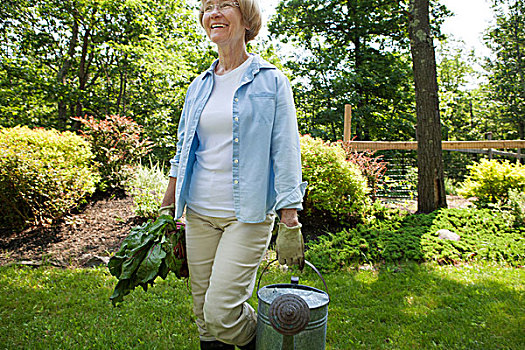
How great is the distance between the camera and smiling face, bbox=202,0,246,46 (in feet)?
6.08

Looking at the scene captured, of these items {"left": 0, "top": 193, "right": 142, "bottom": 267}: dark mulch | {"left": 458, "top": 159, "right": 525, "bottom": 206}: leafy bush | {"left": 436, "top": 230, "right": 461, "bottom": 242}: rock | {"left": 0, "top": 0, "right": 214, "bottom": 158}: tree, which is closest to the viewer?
{"left": 0, "top": 193, "right": 142, "bottom": 267}: dark mulch

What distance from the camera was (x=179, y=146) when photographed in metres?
2.34

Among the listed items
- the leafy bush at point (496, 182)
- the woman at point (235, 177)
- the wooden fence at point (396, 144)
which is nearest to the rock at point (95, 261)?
the woman at point (235, 177)

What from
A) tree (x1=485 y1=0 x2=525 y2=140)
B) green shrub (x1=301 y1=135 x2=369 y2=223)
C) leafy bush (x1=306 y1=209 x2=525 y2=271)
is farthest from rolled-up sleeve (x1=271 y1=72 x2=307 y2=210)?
tree (x1=485 y1=0 x2=525 y2=140)

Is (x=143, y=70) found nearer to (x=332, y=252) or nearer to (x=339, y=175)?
(x=339, y=175)

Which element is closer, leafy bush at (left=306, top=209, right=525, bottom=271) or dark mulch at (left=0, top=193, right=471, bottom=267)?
leafy bush at (left=306, top=209, right=525, bottom=271)

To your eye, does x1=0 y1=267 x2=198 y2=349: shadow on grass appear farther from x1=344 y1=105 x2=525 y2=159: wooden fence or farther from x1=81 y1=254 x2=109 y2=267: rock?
x1=344 y1=105 x2=525 y2=159: wooden fence

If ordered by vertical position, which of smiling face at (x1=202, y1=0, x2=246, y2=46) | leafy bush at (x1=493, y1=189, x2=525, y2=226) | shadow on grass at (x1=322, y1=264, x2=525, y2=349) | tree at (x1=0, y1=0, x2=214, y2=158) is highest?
tree at (x1=0, y1=0, x2=214, y2=158)

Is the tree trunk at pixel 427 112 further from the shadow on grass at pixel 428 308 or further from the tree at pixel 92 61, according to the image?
the tree at pixel 92 61

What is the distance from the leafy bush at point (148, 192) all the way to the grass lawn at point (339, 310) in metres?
1.60

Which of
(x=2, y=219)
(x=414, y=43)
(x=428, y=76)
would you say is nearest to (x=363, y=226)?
(x=428, y=76)

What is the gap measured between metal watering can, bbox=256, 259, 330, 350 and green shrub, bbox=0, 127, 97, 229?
4818mm

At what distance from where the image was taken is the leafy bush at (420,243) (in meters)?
4.48

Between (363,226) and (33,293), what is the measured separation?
4132 mm
